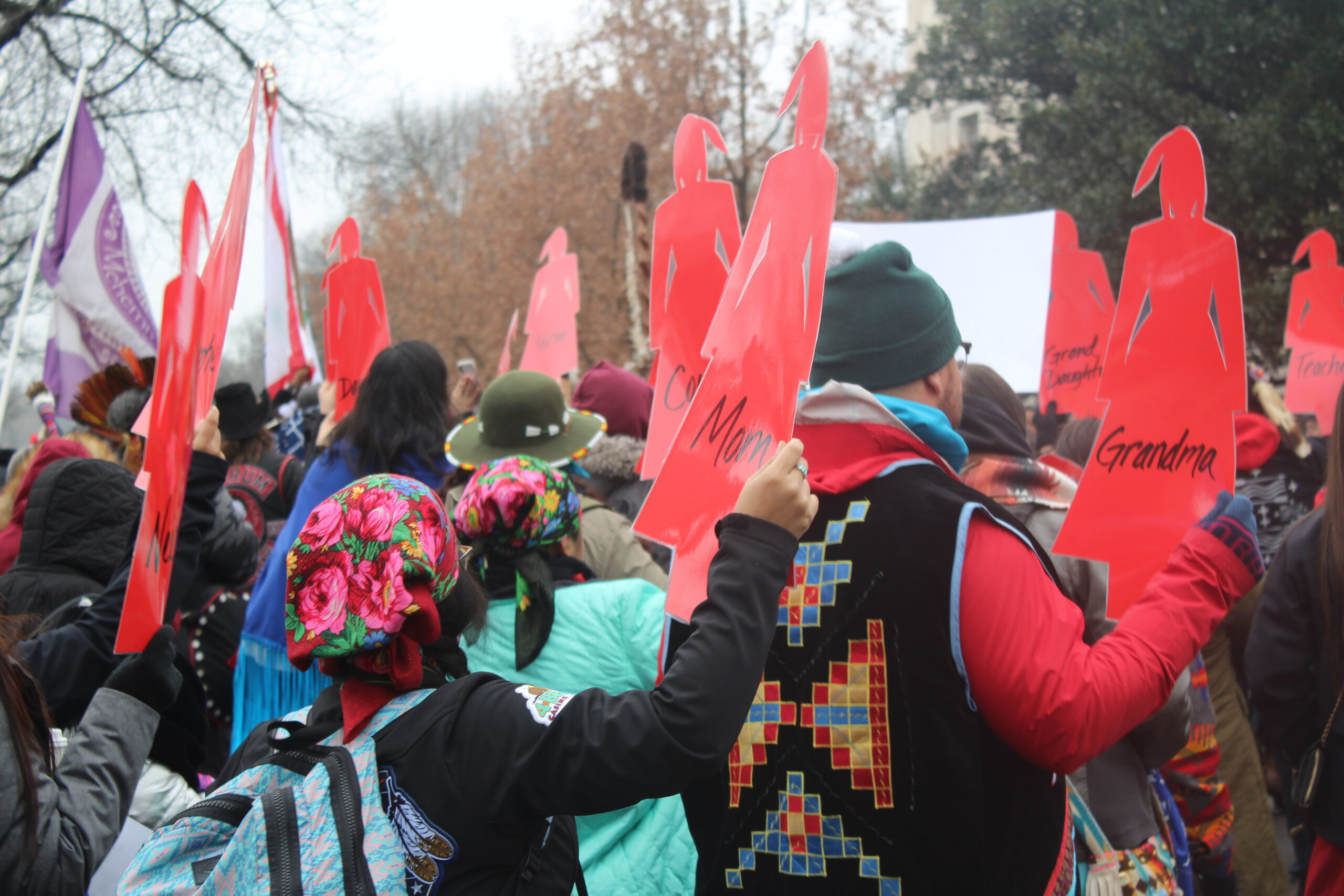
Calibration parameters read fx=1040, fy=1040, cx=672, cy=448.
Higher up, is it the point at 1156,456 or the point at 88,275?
the point at 88,275

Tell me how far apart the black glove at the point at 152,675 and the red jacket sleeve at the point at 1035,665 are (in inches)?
58.7

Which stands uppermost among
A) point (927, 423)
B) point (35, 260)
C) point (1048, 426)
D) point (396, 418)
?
point (35, 260)

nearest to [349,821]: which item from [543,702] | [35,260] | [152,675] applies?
[543,702]

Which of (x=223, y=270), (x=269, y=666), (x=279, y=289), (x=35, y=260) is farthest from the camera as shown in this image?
(x=279, y=289)

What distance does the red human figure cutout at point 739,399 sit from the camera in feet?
4.81

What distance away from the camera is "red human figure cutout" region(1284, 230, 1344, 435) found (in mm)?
4965

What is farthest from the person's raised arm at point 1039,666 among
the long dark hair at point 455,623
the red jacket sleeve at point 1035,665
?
the long dark hair at point 455,623

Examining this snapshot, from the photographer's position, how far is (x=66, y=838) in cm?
174

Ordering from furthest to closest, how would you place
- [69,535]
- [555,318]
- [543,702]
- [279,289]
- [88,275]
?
[555,318], [88,275], [279,289], [69,535], [543,702]

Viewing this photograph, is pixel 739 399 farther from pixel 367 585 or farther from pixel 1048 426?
pixel 1048 426

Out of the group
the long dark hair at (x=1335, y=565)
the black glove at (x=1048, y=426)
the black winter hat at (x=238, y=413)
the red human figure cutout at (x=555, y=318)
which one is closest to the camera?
the long dark hair at (x=1335, y=565)

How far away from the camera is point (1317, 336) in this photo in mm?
5070

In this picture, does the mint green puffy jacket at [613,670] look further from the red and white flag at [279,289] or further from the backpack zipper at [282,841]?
the red and white flag at [279,289]

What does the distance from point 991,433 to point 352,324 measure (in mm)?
2969
